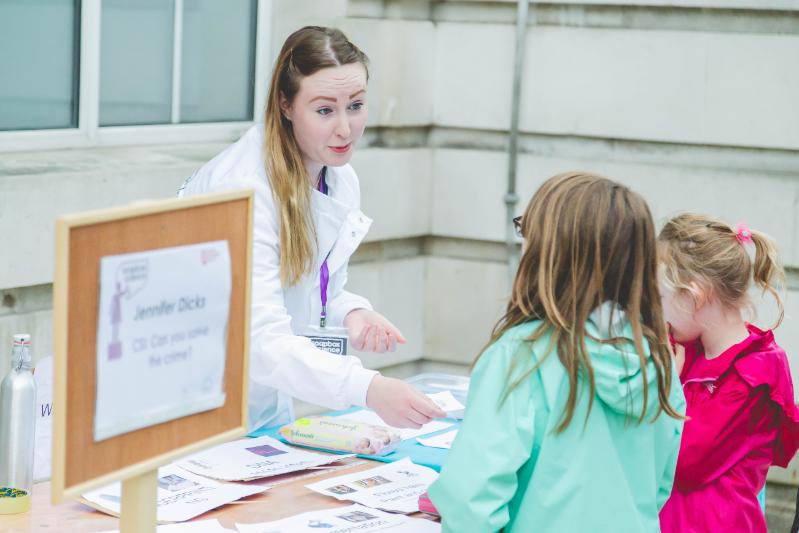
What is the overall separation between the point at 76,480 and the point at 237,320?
1.29ft

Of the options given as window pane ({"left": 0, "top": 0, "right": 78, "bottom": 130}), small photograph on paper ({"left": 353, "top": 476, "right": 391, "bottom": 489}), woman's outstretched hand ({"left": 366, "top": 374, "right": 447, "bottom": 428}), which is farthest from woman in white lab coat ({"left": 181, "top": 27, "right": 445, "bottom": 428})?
window pane ({"left": 0, "top": 0, "right": 78, "bottom": 130})

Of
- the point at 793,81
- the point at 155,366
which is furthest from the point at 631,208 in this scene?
the point at 793,81

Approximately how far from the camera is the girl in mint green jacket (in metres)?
2.25

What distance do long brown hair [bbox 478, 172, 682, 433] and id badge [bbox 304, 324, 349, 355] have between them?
0.81 m

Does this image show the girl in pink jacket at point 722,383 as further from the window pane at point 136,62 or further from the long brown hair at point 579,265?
the window pane at point 136,62

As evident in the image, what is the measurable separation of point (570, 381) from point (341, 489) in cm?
68

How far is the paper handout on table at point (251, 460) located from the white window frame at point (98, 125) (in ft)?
5.37

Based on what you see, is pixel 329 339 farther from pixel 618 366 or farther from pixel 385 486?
pixel 618 366

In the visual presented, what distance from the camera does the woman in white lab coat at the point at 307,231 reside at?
2857mm

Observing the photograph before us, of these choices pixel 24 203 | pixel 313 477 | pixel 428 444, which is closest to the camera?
pixel 313 477

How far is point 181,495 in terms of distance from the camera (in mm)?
2633

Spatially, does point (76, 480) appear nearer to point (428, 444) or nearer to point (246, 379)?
point (246, 379)

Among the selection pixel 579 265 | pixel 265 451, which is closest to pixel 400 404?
pixel 265 451

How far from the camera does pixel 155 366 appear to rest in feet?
6.22
